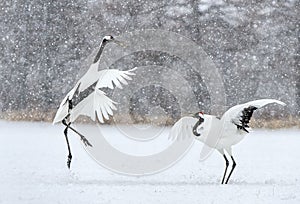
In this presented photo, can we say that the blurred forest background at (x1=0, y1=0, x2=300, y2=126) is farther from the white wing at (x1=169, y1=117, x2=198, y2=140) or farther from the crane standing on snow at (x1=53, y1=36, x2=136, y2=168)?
the crane standing on snow at (x1=53, y1=36, x2=136, y2=168)

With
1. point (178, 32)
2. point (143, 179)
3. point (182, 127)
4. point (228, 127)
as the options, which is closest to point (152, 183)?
point (143, 179)

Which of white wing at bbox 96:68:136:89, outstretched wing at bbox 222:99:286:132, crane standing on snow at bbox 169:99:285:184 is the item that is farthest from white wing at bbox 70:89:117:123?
outstretched wing at bbox 222:99:286:132

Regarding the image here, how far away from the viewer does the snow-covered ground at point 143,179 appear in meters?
8.11

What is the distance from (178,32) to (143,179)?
13247mm

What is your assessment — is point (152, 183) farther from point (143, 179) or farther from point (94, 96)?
point (94, 96)

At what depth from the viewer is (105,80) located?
30.3 ft

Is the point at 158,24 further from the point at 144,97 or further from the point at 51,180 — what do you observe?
the point at 51,180

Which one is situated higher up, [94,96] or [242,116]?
[94,96]

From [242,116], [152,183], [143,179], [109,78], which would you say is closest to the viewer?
[242,116]

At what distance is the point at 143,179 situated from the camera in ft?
32.7

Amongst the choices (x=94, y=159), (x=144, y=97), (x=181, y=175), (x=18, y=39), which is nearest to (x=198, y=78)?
(x=144, y=97)

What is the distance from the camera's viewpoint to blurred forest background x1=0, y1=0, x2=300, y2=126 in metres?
22.5

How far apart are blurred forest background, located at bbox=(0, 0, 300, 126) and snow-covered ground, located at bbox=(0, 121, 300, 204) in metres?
6.87

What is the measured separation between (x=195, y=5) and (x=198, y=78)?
2.63 meters
